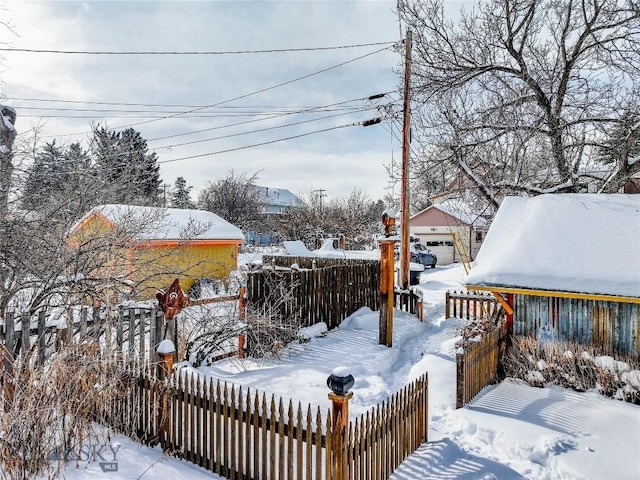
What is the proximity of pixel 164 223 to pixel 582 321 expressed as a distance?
42.1ft

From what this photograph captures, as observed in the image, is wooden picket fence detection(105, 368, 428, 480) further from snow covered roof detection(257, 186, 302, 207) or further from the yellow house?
snow covered roof detection(257, 186, 302, 207)

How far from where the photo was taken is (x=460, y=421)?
17.5 feet

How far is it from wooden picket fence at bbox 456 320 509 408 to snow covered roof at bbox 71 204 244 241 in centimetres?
654

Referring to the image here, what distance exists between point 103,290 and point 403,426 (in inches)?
187

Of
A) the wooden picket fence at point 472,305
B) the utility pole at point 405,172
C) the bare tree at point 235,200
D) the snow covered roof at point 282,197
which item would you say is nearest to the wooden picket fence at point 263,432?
the wooden picket fence at point 472,305

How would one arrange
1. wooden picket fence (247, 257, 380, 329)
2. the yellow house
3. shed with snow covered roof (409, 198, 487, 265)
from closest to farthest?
the yellow house → wooden picket fence (247, 257, 380, 329) → shed with snow covered roof (409, 198, 487, 265)

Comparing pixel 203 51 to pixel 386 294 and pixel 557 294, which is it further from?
pixel 557 294

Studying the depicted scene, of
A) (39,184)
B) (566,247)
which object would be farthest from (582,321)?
(39,184)

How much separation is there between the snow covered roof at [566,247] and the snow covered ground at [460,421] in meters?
1.74

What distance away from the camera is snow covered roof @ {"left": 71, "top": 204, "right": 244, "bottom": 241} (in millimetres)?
8297

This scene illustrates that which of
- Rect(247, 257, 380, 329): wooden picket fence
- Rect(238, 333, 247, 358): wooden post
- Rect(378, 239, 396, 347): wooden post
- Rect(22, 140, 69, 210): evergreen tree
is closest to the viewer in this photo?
Rect(22, 140, 69, 210): evergreen tree

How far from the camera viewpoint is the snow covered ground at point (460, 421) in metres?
4.16

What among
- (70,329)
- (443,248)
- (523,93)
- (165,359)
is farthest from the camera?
(443,248)

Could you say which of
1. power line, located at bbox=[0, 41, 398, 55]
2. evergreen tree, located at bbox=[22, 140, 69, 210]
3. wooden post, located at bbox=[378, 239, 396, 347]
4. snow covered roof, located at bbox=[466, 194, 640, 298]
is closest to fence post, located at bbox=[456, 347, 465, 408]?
snow covered roof, located at bbox=[466, 194, 640, 298]
